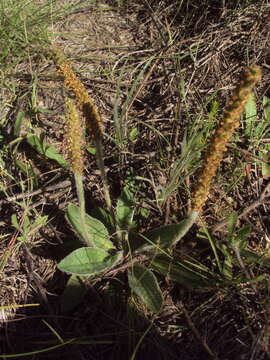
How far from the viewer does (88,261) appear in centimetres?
226

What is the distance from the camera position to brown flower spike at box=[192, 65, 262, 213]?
1.26 meters

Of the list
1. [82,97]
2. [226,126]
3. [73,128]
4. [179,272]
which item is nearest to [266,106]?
[179,272]

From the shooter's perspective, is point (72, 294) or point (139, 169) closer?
point (72, 294)

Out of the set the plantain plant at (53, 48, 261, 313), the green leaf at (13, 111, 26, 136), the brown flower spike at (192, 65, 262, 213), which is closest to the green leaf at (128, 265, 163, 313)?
the plantain plant at (53, 48, 261, 313)

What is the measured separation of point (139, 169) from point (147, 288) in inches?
34.1

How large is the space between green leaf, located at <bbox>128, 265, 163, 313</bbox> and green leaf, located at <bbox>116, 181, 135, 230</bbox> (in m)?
0.33

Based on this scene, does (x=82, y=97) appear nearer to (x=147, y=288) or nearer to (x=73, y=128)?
(x=73, y=128)

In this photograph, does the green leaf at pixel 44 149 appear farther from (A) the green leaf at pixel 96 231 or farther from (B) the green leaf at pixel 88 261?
(B) the green leaf at pixel 88 261

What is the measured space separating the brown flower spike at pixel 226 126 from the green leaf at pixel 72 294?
0.92 metres

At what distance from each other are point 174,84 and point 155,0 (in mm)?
932

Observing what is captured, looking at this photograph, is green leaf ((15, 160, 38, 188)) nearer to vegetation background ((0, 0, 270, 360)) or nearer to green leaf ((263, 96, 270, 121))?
vegetation background ((0, 0, 270, 360))

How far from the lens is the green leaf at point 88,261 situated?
2.15 metres

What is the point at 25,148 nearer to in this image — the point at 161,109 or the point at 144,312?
the point at 161,109

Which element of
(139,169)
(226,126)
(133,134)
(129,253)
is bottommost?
(129,253)
